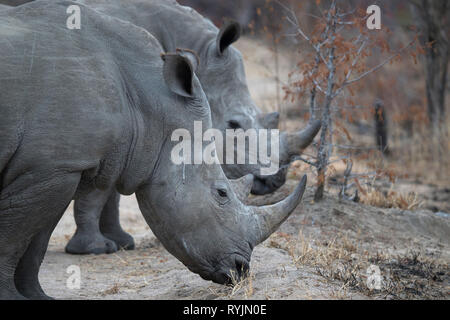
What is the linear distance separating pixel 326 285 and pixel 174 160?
1.14 metres

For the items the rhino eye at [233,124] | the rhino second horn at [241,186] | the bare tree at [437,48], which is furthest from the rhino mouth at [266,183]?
the bare tree at [437,48]

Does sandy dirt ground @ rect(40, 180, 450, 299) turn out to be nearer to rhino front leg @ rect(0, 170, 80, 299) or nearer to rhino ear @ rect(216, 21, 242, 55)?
rhino front leg @ rect(0, 170, 80, 299)

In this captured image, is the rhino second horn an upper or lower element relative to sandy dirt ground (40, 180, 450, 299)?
upper

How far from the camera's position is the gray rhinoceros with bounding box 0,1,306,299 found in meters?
3.35

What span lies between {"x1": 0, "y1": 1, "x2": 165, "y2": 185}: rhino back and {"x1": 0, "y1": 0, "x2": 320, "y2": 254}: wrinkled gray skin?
2234 millimetres

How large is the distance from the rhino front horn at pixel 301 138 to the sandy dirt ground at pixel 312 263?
564 mm

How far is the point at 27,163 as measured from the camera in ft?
10.9

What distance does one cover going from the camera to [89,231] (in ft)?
19.9

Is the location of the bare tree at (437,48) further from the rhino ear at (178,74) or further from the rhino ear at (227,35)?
the rhino ear at (178,74)

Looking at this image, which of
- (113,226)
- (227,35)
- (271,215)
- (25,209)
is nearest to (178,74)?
(271,215)

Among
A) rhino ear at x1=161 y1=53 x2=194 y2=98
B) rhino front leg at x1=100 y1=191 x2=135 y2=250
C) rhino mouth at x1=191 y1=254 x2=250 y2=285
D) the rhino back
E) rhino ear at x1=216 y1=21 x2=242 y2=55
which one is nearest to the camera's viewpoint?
the rhino back

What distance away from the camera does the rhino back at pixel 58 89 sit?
10.9 ft

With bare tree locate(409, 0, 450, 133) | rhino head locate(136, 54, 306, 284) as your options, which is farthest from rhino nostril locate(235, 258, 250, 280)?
bare tree locate(409, 0, 450, 133)
